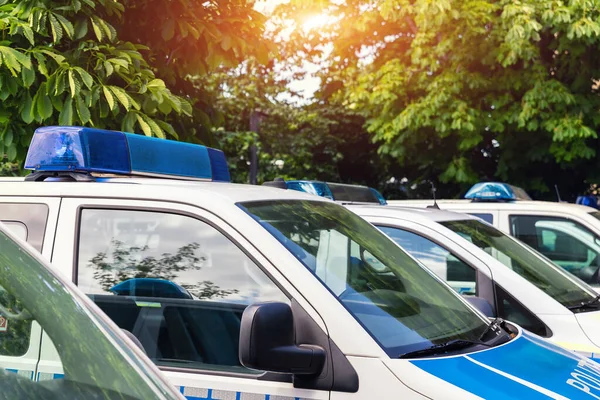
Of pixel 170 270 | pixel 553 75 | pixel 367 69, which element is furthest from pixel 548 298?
pixel 367 69

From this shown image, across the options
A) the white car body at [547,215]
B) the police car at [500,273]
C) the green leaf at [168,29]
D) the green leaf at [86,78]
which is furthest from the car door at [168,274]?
the white car body at [547,215]

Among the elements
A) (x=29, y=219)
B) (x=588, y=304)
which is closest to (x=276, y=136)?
(x=588, y=304)

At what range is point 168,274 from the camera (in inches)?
112

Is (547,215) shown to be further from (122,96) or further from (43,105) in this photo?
(43,105)

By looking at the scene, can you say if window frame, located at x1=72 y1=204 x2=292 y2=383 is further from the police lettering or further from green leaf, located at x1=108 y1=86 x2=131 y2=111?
green leaf, located at x1=108 y1=86 x2=131 y2=111

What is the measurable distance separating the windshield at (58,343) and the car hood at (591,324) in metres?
2.94

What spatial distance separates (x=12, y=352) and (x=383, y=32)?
13.7m

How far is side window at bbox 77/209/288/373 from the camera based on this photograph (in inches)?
108

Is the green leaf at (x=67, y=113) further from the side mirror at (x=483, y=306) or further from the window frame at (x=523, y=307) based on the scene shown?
the side mirror at (x=483, y=306)

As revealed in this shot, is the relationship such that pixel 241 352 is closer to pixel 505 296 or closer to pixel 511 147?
pixel 505 296

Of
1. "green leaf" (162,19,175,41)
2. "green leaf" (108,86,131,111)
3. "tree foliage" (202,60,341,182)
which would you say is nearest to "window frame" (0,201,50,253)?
"green leaf" (108,86,131,111)

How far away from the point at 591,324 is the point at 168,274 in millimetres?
2377

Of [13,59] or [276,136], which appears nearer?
[13,59]

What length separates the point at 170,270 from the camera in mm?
2852
